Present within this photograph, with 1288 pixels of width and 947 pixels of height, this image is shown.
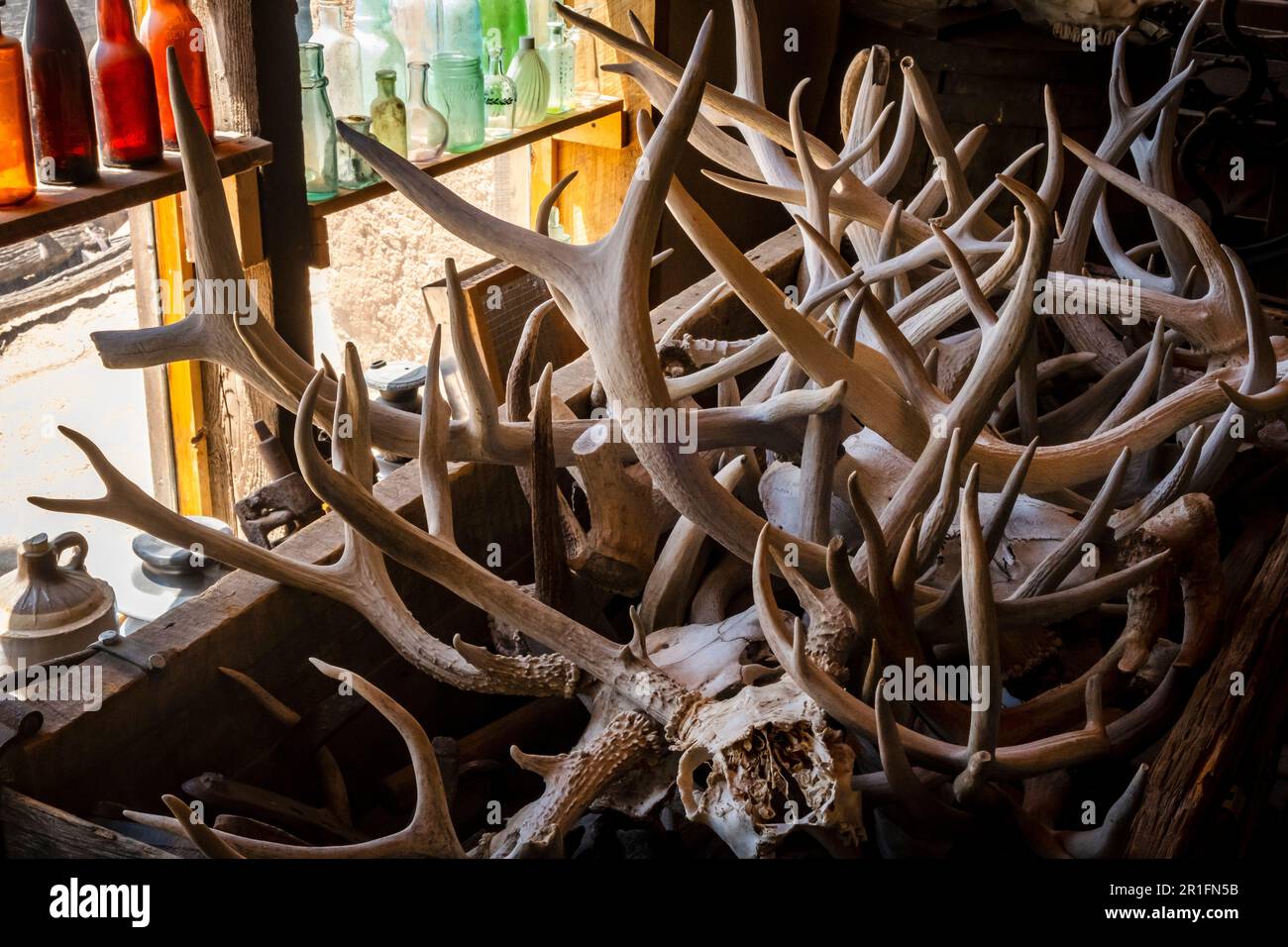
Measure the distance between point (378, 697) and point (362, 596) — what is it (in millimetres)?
252

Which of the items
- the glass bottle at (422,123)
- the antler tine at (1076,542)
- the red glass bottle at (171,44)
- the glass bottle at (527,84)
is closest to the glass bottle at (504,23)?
the glass bottle at (527,84)

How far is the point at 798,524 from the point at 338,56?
4.08 feet

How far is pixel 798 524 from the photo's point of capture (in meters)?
1.40

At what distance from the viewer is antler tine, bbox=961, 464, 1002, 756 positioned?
1054 mm

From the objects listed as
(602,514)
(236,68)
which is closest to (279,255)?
(236,68)

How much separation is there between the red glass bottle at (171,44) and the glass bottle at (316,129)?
0.25m

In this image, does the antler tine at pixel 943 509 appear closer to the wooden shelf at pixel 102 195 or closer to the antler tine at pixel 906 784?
the antler tine at pixel 906 784

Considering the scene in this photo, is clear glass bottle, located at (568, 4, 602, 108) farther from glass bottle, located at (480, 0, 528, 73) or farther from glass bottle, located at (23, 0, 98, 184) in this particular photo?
glass bottle, located at (23, 0, 98, 184)

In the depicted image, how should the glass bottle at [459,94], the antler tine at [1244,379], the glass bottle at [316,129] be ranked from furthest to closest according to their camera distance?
the glass bottle at [459,94] < the glass bottle at [316,129] < the antler tine at [1244,379]

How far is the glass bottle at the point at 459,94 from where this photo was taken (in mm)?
2293

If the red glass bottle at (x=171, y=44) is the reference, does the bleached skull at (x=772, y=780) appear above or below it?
below

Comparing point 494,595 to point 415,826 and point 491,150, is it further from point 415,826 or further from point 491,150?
point 491,150

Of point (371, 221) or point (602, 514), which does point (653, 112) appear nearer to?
point (371, 221)

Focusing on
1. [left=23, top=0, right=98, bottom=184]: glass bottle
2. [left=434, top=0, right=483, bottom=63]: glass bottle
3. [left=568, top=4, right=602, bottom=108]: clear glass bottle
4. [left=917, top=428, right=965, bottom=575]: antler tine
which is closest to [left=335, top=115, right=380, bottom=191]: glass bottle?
[left=434, top=0, right=483, bottom=63]: glass bottle
